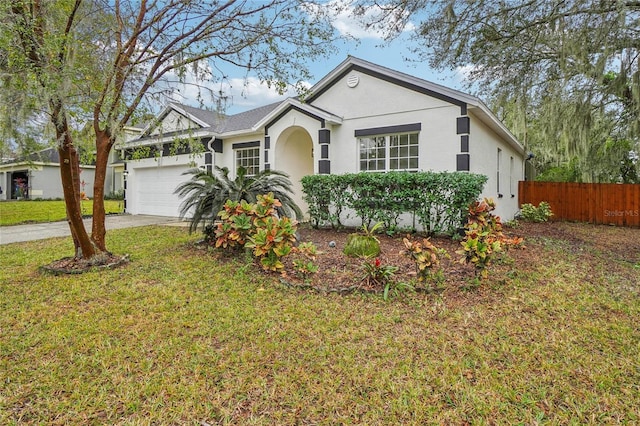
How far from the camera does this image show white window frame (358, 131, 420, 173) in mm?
9375

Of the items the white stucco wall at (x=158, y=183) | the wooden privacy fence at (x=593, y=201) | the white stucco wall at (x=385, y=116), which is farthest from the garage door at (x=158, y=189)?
the wooden privacy fence at (x=593, y=201)

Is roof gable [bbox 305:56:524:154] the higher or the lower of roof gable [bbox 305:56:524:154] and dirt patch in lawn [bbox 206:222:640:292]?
the higher

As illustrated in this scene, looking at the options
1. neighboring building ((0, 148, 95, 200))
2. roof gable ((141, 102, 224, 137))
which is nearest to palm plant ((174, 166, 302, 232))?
roof gable ((141, 102, 224, 137))

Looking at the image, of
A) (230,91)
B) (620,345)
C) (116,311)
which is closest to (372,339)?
(620,345)

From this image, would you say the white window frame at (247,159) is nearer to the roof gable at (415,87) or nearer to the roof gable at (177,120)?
the roof gable at (177,120)

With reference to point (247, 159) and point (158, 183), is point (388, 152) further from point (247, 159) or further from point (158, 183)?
point (158, 183)

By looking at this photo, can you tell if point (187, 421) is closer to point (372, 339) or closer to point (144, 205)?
point (372, 339)

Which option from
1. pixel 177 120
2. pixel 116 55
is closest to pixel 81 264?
pixel 177 120

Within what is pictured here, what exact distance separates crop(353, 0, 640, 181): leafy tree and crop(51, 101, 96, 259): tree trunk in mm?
5971

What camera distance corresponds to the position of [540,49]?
817cm

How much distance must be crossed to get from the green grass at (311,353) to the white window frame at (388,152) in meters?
5.08

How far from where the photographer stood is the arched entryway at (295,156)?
1119 centimetres

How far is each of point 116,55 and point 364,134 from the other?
6.38m

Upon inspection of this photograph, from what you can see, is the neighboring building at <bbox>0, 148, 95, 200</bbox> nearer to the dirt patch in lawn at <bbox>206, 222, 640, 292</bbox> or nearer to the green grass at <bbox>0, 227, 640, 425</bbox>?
the dirt patch in lawn at <bbox>206, 222, 640, 292</bbox>
